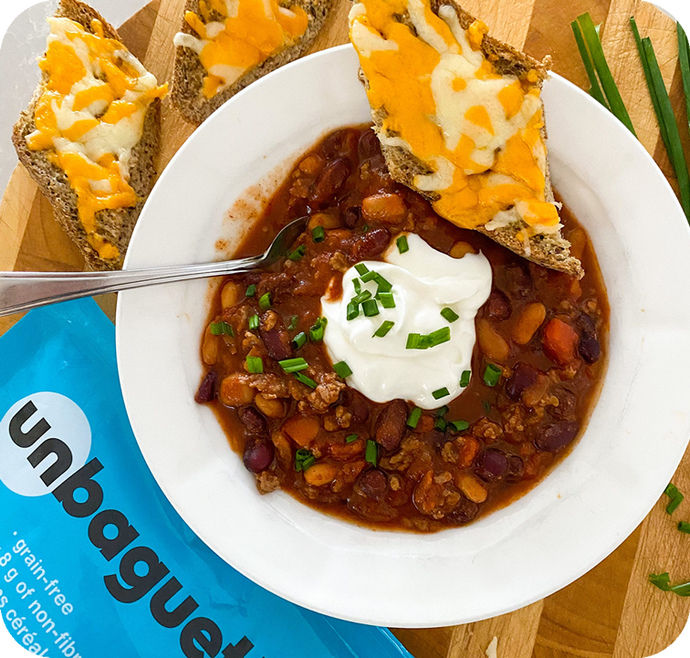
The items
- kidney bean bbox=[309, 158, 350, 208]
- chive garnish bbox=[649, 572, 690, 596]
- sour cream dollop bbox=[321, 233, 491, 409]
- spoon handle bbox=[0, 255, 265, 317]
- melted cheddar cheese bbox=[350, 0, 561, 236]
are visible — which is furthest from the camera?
chive garnish bbox=[649, 572, 690, 596]

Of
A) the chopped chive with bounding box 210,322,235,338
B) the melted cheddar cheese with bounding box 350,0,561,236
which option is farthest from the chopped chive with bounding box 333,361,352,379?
the melted cheddar cheese with bounding box 350,0,561,236

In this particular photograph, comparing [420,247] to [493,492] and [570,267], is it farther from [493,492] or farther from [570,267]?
[493,492]

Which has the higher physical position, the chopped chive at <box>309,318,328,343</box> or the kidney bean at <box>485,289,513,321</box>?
the chopped chive at <box>309,318,328,343</box>

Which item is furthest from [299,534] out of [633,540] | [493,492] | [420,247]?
[633,540]

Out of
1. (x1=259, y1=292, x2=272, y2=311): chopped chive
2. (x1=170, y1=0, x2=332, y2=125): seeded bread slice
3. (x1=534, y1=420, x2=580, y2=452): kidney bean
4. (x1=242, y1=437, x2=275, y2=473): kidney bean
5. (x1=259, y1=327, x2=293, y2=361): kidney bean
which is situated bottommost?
(x1=534, y1=420, x2=580, y2=452): kidney bean

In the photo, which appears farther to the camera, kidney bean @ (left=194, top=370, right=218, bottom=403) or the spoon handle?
kidney bean @ (left=194, top=370, right=218, bottom=403)

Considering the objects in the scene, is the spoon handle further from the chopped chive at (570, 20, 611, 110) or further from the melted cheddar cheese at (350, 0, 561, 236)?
the chopped chive at (570, 20, 611, 110)

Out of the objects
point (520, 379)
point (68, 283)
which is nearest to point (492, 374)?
point (520, 379)

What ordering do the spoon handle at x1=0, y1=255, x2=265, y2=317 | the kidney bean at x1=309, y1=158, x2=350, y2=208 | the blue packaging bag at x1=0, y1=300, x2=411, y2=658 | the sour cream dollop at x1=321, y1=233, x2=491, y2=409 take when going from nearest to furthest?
the spoon handle at x1=0, y1=255, x2=265, y2=317, the sour cream dollop at x1=321, y1=233, x2=491, y2=409, the kidney bean at x1=309, y1=158, x2=350, y2=208, the blue packaging bag at x1=0, y1=300, x2=411, y2=658
